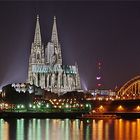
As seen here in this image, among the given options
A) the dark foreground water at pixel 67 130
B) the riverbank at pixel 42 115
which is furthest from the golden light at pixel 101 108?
the dark foreground water at pixel 67 130

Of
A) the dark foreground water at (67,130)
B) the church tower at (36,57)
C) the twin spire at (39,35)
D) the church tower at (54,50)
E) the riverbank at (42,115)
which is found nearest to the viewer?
the dark foreground water at (67,130)

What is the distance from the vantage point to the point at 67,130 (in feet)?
141

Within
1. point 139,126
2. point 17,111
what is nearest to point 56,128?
point 139,126

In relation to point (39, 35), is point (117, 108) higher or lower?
lower

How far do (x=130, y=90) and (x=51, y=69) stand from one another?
944cm

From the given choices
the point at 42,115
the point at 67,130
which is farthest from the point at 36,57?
the point at 67,130

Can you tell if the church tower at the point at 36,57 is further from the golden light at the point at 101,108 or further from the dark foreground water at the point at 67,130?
the dark foreground water at the point at 67,130

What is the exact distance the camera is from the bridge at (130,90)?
225 feet

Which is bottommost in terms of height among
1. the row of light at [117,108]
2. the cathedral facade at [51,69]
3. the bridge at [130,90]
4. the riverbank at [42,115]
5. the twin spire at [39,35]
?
the riverbank at [42,115]

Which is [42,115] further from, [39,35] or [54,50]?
[54,50]

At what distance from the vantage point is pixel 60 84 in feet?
246

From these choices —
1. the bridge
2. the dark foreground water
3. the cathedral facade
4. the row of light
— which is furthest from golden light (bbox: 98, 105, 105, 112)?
the cathedral facade

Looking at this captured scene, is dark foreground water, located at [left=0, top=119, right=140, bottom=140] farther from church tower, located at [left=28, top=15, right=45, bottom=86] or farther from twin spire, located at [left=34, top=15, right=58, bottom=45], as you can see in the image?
church tower, located at [left=28, top=15, right=45, bottom=86]

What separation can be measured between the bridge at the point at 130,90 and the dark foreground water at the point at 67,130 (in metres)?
17.5
